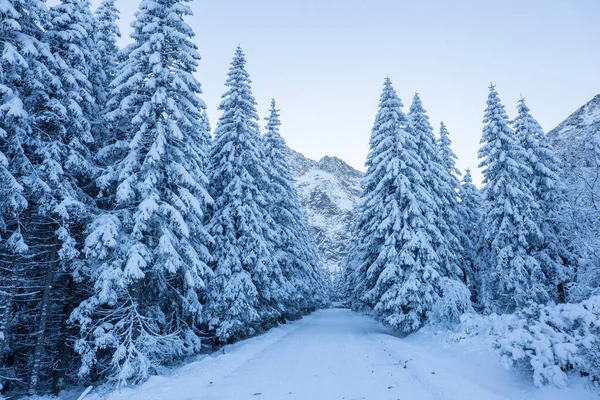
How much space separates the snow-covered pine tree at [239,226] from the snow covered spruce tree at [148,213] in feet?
10.1

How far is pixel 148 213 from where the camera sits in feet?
37.0

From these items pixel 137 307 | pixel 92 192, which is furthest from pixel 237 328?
pixel 92 192

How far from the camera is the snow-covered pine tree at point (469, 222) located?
2861 centimetres

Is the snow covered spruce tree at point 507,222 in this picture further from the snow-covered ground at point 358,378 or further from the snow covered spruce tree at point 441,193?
the snow-covered ground at point 358,378

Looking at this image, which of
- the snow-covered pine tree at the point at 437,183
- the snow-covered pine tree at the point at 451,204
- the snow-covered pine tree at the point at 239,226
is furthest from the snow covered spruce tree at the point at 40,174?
the snow-covered pine tree at the point at 451,204

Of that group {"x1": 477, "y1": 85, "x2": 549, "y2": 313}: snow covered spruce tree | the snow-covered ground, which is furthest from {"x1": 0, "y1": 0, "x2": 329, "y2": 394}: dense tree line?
{"x1": 477, "y1": 85, "x2": 549, "y2": 313}: snow covered spruce tree

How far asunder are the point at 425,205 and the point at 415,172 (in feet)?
7.02

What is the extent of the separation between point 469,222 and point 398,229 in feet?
44.3

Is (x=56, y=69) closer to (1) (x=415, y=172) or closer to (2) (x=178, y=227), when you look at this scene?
(2) (x=178, y=227)

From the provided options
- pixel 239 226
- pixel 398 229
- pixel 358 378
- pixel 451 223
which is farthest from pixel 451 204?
pixel 358 378

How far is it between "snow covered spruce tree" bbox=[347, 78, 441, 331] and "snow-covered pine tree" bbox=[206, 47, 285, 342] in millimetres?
6614

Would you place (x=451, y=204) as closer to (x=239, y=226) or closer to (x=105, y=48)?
(x=239, y=226)

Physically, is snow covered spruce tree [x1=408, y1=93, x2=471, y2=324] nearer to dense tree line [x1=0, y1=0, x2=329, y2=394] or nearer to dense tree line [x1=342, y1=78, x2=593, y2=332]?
dense tree line [x1=342, y1=78, x2=593, y2=332]

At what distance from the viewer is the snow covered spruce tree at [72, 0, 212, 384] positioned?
36.8 feet
